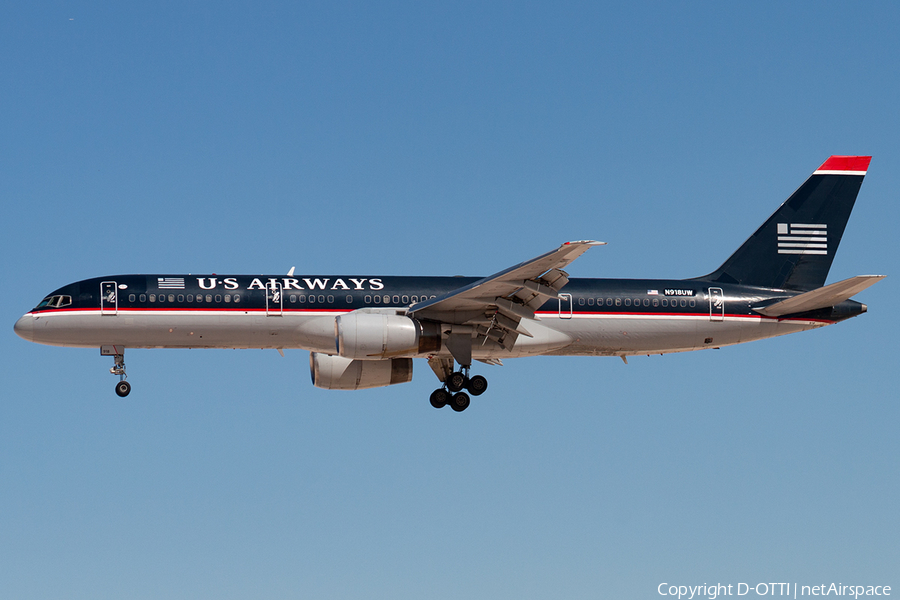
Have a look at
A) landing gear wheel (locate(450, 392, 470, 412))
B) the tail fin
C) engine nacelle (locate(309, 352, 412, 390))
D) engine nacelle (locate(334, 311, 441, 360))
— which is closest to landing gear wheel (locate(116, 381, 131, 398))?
engine nacelle (locate(309, 352, 412, 390))

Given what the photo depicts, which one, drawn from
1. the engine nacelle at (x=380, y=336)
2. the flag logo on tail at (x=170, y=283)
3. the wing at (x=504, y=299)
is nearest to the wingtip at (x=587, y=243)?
the wing at (x=504, y=299)

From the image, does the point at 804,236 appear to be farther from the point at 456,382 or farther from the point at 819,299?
the point at 456,382

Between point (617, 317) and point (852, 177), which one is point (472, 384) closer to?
point (617, 317)

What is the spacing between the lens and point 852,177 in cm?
4659

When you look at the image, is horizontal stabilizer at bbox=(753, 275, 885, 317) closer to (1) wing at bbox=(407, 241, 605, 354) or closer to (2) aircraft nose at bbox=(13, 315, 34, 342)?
(1) wing at bbox=(407, 241, 605, 354)

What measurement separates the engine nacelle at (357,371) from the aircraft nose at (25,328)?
33.3 ft

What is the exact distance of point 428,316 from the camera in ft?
128

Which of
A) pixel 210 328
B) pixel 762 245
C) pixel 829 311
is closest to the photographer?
pixel 210 328

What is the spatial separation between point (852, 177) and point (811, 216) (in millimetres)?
2602

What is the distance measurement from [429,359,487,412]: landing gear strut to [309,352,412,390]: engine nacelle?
2.44 meters

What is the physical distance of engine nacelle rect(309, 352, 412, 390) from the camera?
42.7 m

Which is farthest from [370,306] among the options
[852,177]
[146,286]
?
[852,177]

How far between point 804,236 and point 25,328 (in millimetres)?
30080

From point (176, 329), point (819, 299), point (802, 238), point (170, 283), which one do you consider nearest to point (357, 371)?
point (176, 329)
